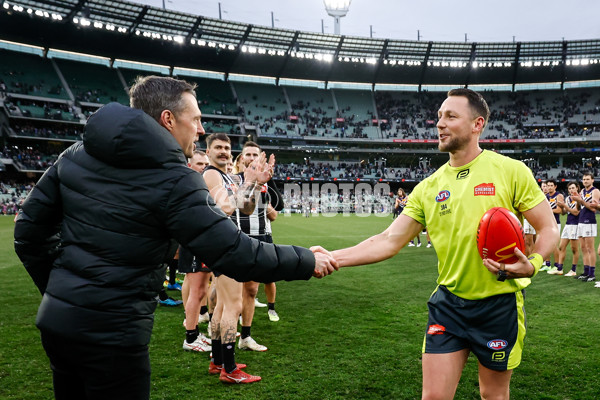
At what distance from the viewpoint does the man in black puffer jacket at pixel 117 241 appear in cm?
164

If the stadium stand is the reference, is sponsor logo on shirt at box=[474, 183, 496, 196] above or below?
below

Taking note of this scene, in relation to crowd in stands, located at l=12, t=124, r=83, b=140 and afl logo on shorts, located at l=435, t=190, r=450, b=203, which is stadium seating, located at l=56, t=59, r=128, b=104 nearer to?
crowd in stands, located at l=12, t=124, r=83, b=140

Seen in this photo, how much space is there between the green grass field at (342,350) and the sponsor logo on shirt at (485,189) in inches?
83.6

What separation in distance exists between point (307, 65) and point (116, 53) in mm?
22859

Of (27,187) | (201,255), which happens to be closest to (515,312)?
(201,255)

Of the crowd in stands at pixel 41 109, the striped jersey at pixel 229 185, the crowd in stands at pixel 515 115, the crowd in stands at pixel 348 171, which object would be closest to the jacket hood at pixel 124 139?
the striped jersey at pixel 229 185

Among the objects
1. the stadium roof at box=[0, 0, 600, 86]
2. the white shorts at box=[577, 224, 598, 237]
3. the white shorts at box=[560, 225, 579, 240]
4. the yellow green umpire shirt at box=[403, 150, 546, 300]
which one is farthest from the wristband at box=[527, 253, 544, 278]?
the stadium roof at box=[0, 0, 600, 86]

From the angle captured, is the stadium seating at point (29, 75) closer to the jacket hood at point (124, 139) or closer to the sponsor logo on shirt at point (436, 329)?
the jacket hood at point (124, 139)

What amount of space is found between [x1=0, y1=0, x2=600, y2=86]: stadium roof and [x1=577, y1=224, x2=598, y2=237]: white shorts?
3928 cm

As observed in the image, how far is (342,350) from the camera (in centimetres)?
469

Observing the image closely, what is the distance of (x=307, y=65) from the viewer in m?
50.8

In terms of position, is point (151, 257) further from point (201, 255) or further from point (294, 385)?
point (294, 385)

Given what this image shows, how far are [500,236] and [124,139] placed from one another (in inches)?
77.3

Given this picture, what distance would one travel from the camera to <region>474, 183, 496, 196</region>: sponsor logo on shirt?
2.45m
